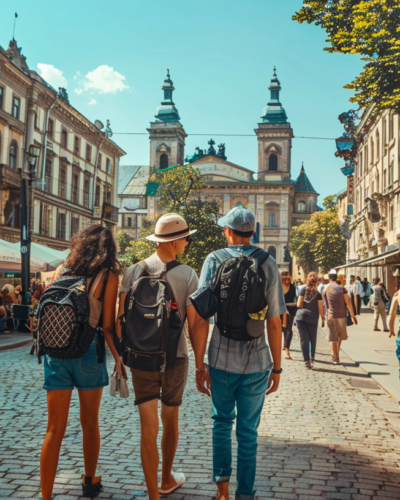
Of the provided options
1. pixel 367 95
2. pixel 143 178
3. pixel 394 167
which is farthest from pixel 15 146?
pixel 143 178

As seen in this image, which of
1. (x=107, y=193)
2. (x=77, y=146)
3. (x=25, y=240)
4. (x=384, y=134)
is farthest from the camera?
(x=107, y=193)

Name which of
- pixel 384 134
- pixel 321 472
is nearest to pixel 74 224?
pixel 384 134

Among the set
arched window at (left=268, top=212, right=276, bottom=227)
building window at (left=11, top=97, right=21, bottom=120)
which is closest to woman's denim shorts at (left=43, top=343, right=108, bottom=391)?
building window at (left=11, top=97, right=21, bottom=120)

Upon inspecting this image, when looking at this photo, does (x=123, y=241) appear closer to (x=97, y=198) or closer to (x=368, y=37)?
(x=97, y=198)

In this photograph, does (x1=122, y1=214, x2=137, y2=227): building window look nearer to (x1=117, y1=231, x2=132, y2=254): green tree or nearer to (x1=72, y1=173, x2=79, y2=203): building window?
(x1=117, y1=231, x2=132, y2=254): green tree

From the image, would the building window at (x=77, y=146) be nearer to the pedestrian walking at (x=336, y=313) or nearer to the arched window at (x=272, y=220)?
the pedestrian walking at (x=336, y=313)

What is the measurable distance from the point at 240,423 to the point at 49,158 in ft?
110

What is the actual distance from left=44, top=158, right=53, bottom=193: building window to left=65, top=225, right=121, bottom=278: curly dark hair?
32.4 m

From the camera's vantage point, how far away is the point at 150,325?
346cm

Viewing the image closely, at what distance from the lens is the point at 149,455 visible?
3510 millimetres

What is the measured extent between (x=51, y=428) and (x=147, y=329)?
2.87 feet

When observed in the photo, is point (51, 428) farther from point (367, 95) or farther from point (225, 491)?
point (367, 95)

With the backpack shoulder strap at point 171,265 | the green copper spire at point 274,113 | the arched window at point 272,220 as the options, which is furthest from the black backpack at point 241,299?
the green copper spire at point 274,113

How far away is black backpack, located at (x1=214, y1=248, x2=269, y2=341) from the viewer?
3.55m
